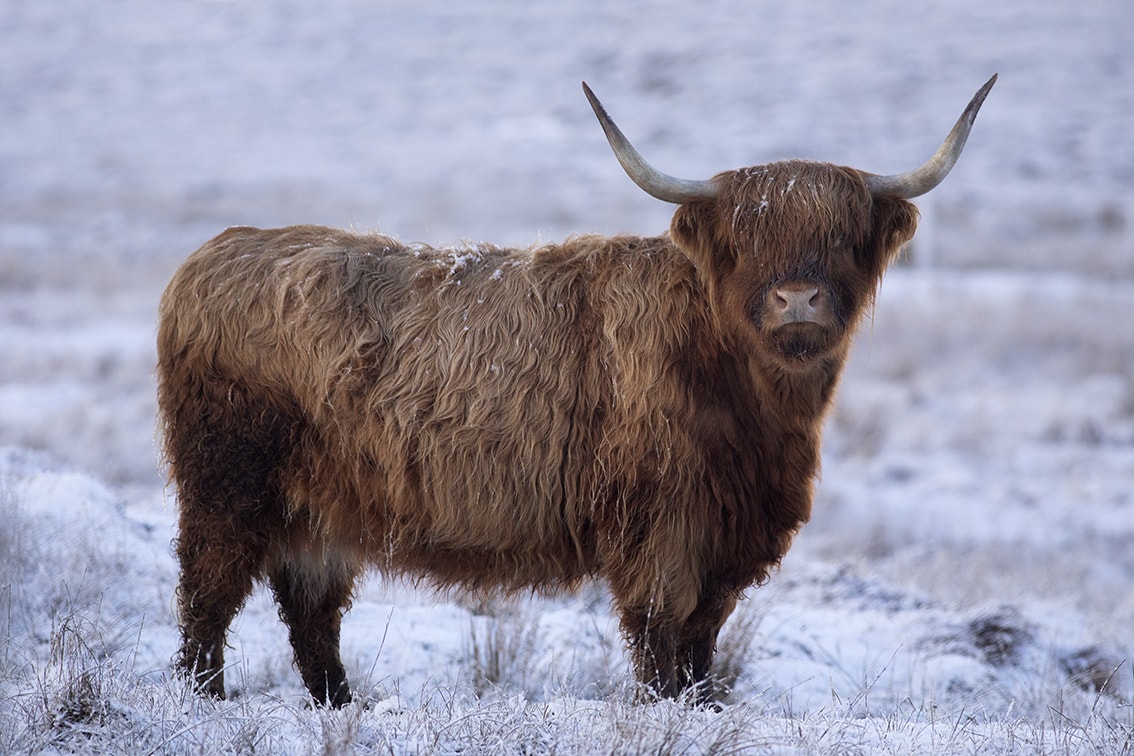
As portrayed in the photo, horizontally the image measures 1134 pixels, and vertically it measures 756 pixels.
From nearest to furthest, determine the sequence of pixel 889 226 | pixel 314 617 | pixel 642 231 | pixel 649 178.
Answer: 1. pixel 649 178
2. pixel 889 226
3. pixel 314 617
4. pixel 642 231

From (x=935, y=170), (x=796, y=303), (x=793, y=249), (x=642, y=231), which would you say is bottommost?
(x=642, y=231)

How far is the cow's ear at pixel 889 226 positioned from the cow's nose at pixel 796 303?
535mm

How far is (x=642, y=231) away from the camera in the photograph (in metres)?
21.5

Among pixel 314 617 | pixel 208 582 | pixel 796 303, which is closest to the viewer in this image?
pixel 796 303

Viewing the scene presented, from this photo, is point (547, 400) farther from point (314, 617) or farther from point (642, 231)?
point (642, 231)

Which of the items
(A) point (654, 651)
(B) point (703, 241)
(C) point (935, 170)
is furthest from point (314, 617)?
(C) point (935, 170)

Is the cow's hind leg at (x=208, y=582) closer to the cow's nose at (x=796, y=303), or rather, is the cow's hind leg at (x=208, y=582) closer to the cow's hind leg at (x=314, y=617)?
the cow's hind leg at (x=314, y=617)

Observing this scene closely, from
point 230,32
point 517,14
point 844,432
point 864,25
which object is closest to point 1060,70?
point 864,25

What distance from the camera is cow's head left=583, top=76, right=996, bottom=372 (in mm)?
4082

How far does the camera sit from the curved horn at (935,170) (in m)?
4.23

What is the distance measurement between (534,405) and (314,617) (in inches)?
57.2

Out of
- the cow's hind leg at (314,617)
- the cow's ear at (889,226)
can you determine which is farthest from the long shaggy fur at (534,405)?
the cow's hind leg at (314,617)

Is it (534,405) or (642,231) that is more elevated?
(534,405)

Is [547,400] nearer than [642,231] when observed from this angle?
Yes
